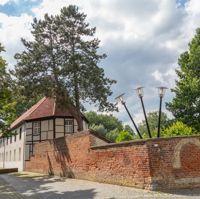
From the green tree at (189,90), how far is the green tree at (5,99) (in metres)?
18.7

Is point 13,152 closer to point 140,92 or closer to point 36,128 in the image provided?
point 36,128

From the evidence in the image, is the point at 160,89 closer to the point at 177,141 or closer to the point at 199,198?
the point at 177,141

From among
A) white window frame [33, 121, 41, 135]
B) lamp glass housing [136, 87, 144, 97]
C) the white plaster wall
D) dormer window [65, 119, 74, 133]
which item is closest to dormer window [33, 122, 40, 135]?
white window frame [33, 121, 41, 135]

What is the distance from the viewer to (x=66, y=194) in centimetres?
1591

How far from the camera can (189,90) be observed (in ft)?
120

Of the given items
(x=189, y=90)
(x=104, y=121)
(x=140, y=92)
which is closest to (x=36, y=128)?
(x=189, y=90)

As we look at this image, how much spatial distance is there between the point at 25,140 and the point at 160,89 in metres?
24.7

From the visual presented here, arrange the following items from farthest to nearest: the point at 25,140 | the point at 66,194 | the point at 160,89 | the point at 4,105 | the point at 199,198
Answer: the point at 25,140 → the point at 4,105 → the point at 160,89 → the point at 66,194 → the point at 199,198

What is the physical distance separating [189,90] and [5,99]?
2033cm

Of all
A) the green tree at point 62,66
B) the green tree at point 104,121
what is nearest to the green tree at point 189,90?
the green tree at point 62,66

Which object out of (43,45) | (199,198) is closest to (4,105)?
(43,45)

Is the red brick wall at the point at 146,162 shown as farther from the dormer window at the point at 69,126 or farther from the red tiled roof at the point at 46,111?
the red tiled roof at the point at 46,111

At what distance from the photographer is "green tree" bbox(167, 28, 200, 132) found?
36375mm

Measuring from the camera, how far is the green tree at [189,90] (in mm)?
36375
